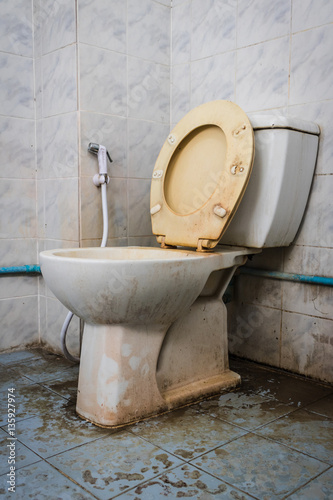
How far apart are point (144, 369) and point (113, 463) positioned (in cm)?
28

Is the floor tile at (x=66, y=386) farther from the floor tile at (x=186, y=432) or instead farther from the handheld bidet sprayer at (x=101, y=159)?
the handheld bidet sprayer at (x=101, y=159)

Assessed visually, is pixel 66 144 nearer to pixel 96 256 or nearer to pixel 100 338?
pixel 96 256

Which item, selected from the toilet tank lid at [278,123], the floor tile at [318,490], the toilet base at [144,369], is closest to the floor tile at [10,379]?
the toilet base at [144,369]

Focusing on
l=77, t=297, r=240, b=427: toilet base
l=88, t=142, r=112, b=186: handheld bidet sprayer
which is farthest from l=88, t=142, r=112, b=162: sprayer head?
l=77, t=297, r=240, b=427: toilet base

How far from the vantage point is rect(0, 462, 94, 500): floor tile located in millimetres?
955

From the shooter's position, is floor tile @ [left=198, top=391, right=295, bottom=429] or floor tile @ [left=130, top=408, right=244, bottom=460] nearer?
floor tile @ [left=130, top=408, right=244, bottom=460]

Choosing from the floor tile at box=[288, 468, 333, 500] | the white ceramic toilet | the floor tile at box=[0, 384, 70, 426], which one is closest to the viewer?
the floor tile at box=[288, 468, 333, 500]

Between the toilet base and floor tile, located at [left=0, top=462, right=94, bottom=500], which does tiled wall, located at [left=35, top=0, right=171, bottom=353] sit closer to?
the toilet base

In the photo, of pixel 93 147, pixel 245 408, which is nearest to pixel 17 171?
pixel 93 147

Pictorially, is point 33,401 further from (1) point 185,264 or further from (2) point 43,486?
(1) point 185,264

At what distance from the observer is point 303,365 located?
1.64 m

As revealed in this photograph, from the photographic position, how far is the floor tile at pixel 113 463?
1.00 metres

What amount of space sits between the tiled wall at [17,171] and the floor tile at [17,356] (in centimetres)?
4

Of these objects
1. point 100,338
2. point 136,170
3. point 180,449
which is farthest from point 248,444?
point 136,170
